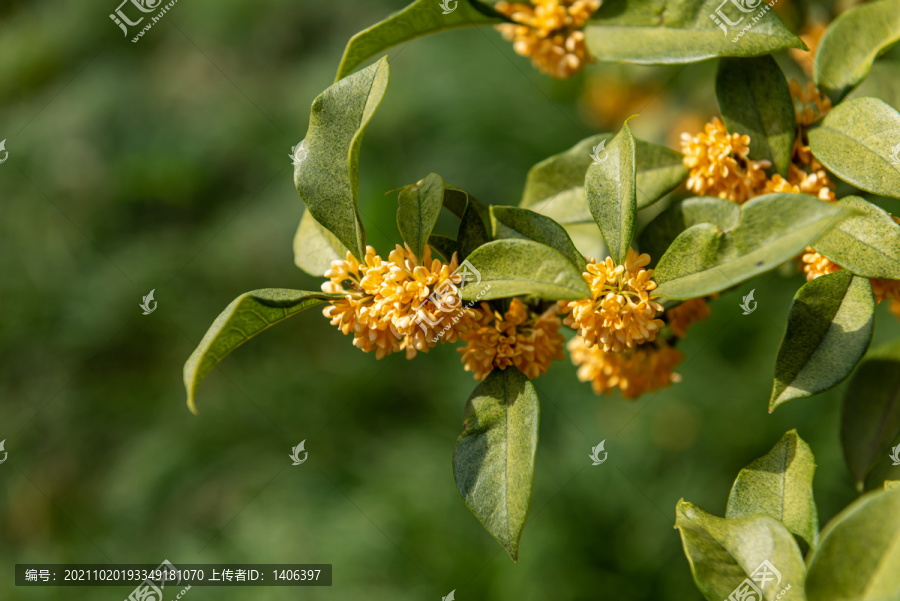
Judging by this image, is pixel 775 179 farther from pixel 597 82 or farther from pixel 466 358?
pixel 597 82

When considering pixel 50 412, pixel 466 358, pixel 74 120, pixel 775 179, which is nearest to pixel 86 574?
pixel 50 412

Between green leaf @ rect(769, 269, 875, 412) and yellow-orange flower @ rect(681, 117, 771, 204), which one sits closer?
green leaf @ rect(769, 269, 875, 412)

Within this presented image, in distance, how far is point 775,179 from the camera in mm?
727

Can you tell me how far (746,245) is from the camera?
1.76 feet

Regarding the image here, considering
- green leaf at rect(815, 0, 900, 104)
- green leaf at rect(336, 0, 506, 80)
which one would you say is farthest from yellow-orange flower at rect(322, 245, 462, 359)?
green leaf at rect(815, 0, 900, 104)

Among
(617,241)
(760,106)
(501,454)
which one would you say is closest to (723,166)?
(760,106)

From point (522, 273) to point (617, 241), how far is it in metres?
0.14

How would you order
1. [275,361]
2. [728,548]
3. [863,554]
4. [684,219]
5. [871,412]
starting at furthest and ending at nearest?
1. [275,361]
2. [871,412]
3. [684,219]
4. [728,548]
5. [863,554]

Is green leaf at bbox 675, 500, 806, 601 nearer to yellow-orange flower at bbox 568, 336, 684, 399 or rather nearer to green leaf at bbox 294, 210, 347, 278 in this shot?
yellow-orange flower at bbox 568, 336, 684, 399

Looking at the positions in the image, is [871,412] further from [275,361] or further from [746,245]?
[275,361]

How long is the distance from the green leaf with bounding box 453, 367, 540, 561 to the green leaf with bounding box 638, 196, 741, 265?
23cm

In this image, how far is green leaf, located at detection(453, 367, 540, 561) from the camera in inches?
23.7

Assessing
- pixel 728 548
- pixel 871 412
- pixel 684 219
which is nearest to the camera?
pixel 728 548

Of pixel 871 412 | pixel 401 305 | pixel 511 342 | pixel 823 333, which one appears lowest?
pixel 871 412
